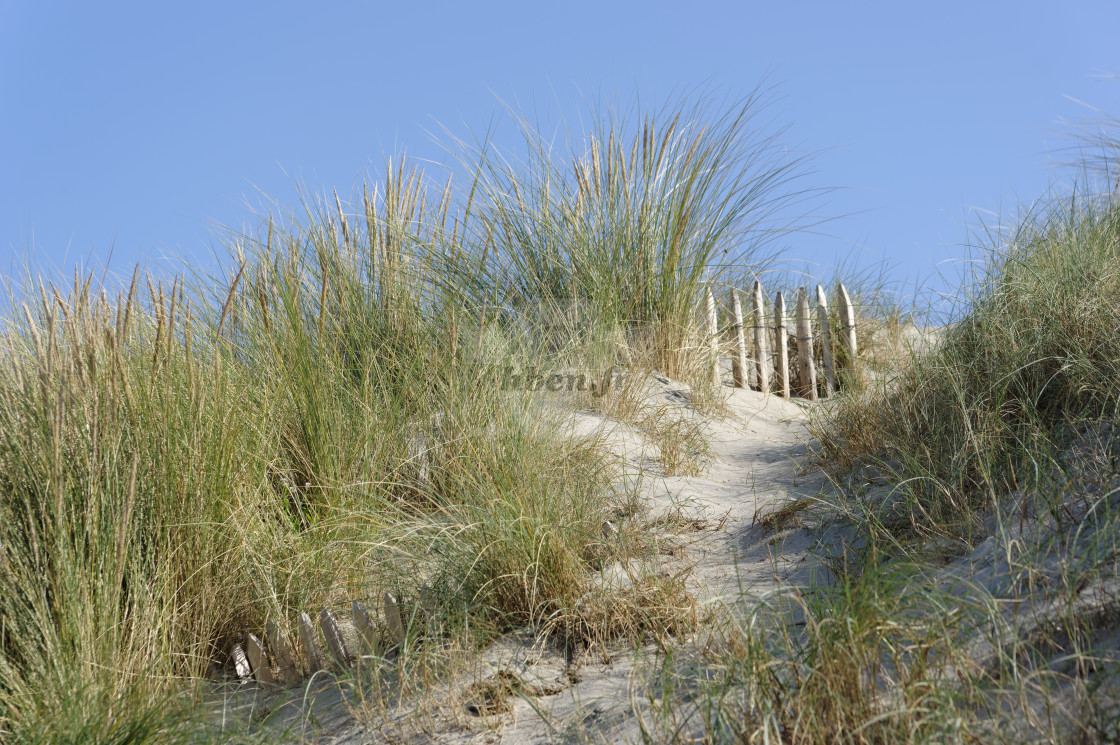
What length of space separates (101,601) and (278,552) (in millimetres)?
682

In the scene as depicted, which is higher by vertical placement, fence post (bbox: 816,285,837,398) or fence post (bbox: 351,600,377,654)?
fence post (bbox: 816,285,837,398)

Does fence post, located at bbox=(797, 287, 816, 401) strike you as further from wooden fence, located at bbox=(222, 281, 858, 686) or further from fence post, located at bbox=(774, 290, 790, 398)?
fence post, located at bbox=(774, 290, 790, 398)

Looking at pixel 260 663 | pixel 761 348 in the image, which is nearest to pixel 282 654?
pixel 260 663

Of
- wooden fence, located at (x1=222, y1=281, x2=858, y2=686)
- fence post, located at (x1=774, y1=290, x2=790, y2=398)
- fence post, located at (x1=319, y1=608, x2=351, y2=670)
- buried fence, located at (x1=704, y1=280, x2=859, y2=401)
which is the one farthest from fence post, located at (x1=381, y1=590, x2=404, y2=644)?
fence post, located at (x1=774, y1=290, x2=790, y2=398)

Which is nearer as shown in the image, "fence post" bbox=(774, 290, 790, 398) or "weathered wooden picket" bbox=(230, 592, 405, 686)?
"weathered wooden picket" bbox=(230, 592, 405, 686)

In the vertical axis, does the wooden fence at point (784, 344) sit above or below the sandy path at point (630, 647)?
above

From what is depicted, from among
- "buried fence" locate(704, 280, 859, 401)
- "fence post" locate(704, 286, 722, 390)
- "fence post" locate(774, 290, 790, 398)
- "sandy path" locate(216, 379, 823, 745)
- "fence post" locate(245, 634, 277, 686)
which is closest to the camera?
"sandy path" locate(216, 379, 823, 745)

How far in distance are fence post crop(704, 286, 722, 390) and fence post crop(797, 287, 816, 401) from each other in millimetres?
925

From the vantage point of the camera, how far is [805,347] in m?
6.66

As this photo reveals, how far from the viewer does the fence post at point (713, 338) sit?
18.6 feet

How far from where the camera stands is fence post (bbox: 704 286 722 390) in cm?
568

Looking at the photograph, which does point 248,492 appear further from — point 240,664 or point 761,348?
point 761,348

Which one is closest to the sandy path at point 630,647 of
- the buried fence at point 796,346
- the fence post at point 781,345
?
the buried fence at point 796,346

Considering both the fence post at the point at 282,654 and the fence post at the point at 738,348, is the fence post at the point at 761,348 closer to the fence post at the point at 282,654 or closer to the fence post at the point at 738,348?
the fence post at the point at 738,348
